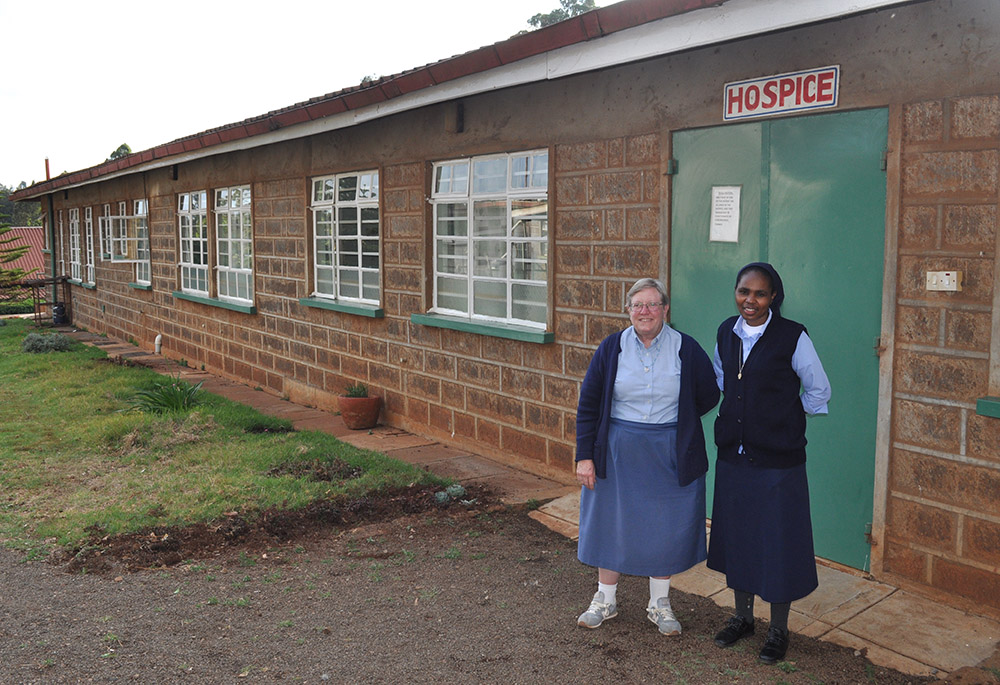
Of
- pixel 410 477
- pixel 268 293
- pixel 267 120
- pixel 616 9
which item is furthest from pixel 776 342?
pixel 268 293

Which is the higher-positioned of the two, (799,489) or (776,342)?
(776,342)

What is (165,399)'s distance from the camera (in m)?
10.0

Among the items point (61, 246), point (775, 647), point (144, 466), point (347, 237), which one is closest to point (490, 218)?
point (347, 237)

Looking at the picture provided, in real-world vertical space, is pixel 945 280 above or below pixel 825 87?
below

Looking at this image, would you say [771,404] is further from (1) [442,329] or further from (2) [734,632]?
(1) [442,329]

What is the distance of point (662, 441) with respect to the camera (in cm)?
425

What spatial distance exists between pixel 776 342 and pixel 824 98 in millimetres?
1813

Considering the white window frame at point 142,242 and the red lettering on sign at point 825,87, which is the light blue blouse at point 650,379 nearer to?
the red lettering on sign at point 825,87

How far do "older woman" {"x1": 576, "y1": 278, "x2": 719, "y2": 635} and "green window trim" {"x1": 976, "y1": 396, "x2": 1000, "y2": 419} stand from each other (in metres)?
1.35

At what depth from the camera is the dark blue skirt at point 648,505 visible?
426 cm

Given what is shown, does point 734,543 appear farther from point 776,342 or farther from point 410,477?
point 410,477

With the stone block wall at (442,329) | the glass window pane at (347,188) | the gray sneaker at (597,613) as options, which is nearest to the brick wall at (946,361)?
the gray sneaker at (597,613)

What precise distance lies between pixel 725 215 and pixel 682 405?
1.90m

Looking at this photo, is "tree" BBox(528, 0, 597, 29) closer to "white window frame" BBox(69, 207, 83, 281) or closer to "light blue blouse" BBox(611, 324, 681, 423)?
"white window frame" BBox(69, 207, 83, 281)
